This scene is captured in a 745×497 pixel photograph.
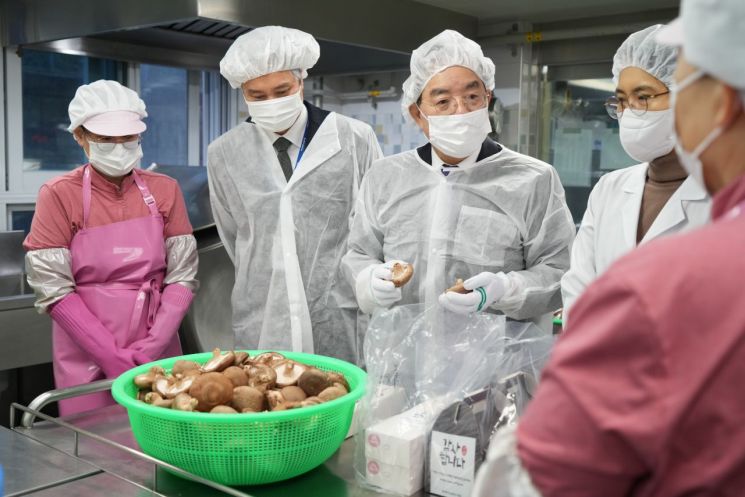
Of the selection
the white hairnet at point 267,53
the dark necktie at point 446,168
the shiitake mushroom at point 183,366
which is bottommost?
the shiitake mushroom at point 183,366

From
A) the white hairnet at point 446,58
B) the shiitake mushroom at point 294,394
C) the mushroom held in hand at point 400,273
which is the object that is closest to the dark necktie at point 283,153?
the white hairnet at point 446,58

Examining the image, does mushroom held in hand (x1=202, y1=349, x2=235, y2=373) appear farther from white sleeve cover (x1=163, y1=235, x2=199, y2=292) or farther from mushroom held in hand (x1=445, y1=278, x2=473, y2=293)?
white sleeve cover (x1=163, y1=235, x2=199, y2=292)

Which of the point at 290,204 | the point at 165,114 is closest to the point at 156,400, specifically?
the point at 290,204

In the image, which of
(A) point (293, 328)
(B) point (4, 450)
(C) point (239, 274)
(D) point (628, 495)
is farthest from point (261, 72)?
(D) point (628, 495)

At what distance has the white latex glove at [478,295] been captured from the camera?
4.45ft

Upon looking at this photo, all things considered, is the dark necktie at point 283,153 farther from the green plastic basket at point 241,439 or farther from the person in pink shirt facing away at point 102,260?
the green plastic basket at point 241,439

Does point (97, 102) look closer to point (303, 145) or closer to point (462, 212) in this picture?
point (303, 145)

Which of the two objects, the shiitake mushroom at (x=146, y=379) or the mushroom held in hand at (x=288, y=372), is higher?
the mushroom held in hand at (x=288, y=372)

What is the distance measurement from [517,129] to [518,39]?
1.13 feet

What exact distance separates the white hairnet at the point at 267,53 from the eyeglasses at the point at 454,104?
371 millimetres

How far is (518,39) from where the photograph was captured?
114 inches

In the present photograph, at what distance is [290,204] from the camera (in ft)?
5.87

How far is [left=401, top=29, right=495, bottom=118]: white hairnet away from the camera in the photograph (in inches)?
60.8

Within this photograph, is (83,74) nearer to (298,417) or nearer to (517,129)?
(517,129)
